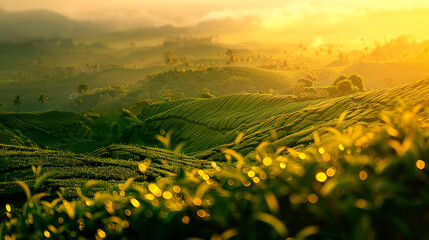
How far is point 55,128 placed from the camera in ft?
387

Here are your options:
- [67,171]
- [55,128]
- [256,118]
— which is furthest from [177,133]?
[55,128]

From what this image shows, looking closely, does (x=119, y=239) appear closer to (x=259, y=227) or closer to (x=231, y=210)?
(x=231, y=210)

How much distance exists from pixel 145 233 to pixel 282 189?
6.47ft

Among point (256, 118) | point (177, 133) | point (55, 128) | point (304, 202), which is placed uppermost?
point (304, 202)

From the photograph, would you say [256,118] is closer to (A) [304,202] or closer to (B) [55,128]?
(A) [304,202]

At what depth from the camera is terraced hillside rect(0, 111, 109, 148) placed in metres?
108

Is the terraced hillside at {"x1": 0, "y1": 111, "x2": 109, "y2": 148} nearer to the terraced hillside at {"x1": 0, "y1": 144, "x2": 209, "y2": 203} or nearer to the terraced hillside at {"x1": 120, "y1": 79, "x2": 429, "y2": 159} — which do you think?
the terraced hillside at {"x1": 120, "y1": 79, "x2": 429, "y2": 159}

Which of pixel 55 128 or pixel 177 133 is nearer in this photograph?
pixel 177 133

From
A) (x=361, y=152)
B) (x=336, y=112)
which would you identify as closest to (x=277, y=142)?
(x=336, y=112)

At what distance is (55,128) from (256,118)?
83.7 meters

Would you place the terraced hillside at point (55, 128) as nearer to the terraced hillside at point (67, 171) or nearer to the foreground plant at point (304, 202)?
the terraced hillside at point (67, 171)

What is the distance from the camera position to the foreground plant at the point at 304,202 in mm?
3398

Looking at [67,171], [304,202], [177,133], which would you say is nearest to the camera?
[304,202]

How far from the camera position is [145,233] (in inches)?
180
